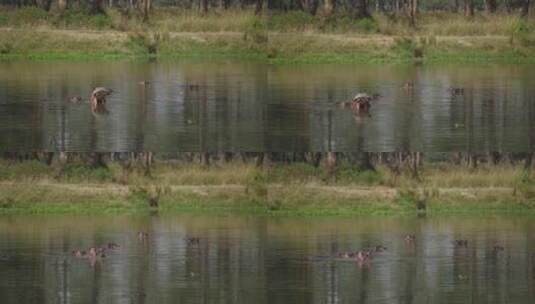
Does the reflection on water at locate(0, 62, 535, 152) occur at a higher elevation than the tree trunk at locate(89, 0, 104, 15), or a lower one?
lower

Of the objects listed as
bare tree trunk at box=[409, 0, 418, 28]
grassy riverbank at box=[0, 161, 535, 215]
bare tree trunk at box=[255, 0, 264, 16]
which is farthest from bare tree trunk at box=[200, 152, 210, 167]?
bare tree trunk at box=[409, 0, 418, 28]

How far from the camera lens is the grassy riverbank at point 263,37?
114 ft

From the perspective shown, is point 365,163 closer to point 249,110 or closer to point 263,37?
point 263,37

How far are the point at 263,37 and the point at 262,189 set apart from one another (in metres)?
2.52

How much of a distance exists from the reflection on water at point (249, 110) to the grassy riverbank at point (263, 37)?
347 millimetres

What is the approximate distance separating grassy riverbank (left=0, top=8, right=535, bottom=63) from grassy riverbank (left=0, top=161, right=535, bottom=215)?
2.00 metres

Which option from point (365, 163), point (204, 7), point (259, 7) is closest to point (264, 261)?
point (259, 7)

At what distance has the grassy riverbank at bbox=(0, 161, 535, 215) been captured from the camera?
3519cm

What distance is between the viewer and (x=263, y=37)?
34469 millimetres

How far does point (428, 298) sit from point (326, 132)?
240 inches

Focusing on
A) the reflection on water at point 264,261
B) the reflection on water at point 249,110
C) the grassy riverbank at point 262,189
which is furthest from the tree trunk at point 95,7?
the reflection on water at point 264,261

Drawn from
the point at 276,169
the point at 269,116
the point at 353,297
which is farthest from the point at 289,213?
the point at 353,297

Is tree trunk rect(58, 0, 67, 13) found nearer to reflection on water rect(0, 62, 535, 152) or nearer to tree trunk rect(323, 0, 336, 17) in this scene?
reflection on water rect(0, 62, 535, 152)

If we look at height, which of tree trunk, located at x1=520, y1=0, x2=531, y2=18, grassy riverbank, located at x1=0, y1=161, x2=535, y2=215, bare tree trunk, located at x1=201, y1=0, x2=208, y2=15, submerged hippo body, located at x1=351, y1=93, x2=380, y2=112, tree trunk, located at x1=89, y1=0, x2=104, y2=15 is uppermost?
bare tree trunk, located at x1=201, y1=0, x2=208, y2=15
